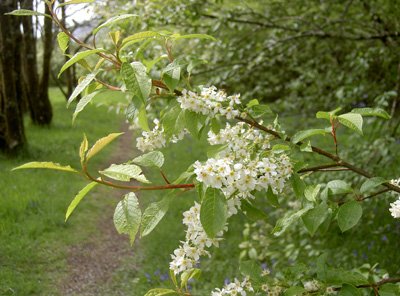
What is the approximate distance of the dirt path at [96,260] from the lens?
480cm

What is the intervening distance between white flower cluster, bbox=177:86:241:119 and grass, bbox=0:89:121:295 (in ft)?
8.82

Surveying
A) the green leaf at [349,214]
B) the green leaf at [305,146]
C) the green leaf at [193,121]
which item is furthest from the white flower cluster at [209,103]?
the green leaf at [349,214]

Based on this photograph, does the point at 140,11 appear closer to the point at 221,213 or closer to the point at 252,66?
the point at 252,66

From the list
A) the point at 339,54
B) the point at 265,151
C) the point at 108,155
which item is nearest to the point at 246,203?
the point at 265,151

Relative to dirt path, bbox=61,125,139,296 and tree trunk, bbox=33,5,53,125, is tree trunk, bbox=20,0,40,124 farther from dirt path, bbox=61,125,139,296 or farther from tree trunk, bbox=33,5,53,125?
dirt path, bbox=61,125,139,296

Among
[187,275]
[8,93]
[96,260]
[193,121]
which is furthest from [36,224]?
[193,121]

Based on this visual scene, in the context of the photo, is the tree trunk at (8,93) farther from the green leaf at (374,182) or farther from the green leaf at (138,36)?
the green leaf at (374,182)

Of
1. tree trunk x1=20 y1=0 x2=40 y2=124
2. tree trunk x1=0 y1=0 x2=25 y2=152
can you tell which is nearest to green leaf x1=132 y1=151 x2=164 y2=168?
tree trunk x1=0 y1=0 x2=25 y2=152

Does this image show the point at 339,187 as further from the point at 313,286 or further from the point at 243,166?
the point at 243,166

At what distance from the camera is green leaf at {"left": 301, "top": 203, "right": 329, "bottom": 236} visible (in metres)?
1.83

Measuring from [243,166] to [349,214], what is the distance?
0.51 meters

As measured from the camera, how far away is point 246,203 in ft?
5.60

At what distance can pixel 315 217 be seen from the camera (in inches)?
73.1

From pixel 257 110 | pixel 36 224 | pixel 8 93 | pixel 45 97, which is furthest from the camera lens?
pixel 45 97
